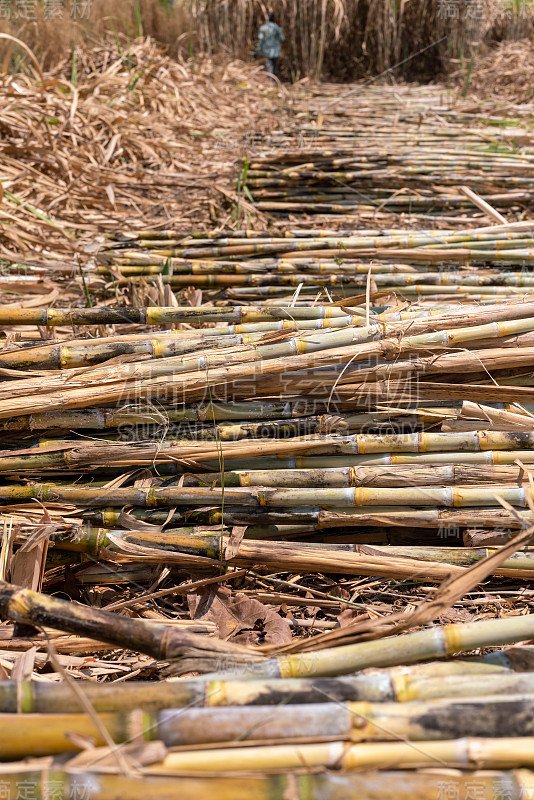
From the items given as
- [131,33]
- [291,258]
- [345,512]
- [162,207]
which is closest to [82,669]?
[345,512]

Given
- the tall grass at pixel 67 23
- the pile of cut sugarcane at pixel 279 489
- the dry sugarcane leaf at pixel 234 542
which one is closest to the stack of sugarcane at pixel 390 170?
the pile of cut sugarcane at pixel 279 489

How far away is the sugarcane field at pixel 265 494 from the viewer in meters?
0.81

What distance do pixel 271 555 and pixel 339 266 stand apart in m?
1.57

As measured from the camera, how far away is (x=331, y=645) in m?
1.01

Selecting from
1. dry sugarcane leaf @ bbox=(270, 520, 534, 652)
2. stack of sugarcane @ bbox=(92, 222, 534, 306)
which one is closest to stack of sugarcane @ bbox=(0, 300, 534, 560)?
dry sugarcane leaf @ bbox=(270, 520, 534, 652)

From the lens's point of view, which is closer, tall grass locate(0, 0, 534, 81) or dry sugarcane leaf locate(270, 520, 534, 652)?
dry sugarcane leaf locate(270, 520, 534, 652)

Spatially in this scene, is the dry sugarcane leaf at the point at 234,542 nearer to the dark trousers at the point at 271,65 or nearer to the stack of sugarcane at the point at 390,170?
the stack of sugarcane at the point at 390,170

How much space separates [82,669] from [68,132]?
3.72m

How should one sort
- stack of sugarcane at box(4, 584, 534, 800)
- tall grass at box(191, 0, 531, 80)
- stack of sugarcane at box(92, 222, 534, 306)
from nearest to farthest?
stack of sugarcane at box(4, 584, 534, 800) < stack of sugarcane at box(92, 222, 534, 306) < tall grass at box(191, 0, 531, 80)

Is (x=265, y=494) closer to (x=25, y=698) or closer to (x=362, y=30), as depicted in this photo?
(x=25, y=698)

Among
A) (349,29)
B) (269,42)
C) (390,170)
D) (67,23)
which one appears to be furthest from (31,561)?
(349,29)

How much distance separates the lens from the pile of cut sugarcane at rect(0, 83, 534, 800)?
2.62 feet

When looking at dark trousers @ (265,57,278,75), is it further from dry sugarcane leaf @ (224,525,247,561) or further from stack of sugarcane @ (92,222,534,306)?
dry sugarcane leaf @ (224,525,247,561)

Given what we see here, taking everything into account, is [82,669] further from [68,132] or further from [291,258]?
[68,132]
